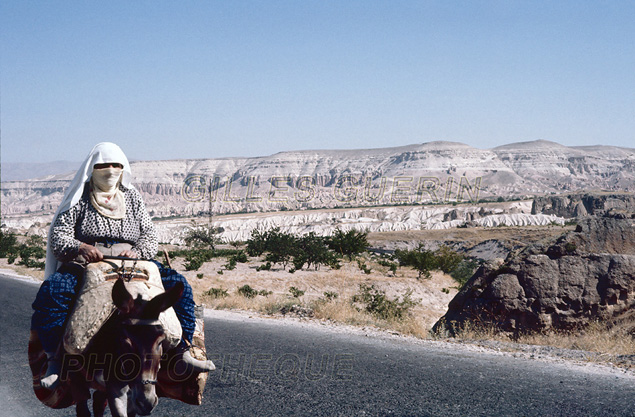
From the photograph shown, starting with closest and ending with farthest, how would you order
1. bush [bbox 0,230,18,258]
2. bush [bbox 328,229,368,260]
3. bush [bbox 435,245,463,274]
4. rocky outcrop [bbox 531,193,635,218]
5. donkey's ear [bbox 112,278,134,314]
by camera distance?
1. donkey's ear [bbox 112,278,134,314]
2. bush [bbox 435,245,463,274]
3. bush [bbox 328,229,368,260]
4. bush [bbox 0,230,18,258]
5. rocky outcrop [bbox 531,193,635,218]

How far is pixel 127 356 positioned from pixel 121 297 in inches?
16.6

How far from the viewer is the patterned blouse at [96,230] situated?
4.04 metres

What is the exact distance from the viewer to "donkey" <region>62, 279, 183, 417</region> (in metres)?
3.40

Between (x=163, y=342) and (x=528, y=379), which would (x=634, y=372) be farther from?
(x=163, y=342)

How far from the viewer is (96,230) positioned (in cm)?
419

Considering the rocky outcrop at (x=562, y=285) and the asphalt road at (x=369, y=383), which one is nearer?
the asphalt road at (x=369, y=383)

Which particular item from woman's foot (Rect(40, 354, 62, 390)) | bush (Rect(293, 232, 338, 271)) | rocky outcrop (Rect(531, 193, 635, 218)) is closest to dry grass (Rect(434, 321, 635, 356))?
A: woman's foot (Rect(40, 354, 62, 390))

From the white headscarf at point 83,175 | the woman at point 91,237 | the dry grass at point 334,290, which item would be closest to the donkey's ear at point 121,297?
the woman at point 91,237

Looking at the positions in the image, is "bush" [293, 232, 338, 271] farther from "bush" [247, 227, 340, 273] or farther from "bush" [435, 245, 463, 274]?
"bush" [435, 245, 463, 274]

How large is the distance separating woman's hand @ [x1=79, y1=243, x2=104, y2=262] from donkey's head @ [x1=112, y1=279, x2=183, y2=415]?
0.64m

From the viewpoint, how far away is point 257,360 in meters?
8.96

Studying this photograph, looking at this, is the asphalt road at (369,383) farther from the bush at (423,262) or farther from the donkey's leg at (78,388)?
the bush at (423,262)

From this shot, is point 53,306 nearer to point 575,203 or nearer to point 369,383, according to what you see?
point 369,383

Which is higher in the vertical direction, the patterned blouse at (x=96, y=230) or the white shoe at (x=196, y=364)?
the patterned blouse at (x=96, y=230)
